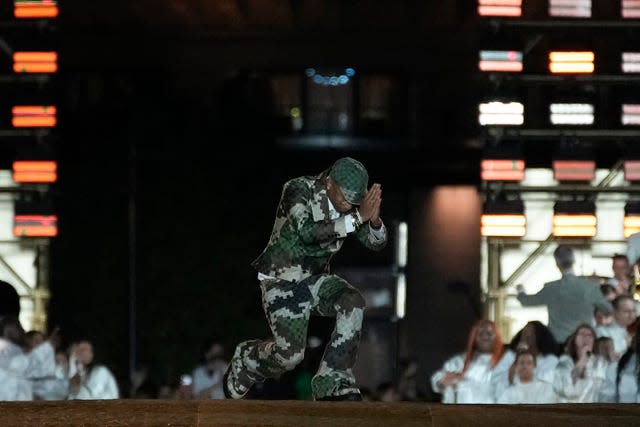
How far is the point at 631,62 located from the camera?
17328mm

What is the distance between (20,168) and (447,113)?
1380 centimetres

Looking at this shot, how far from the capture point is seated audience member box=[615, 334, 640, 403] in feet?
32.3

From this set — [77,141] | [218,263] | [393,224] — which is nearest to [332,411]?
[218,263]

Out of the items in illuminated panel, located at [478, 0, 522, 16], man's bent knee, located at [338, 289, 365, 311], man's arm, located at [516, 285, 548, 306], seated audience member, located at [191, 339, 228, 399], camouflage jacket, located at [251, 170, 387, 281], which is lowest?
seated audience member, located at [191, 339, 228, 399]

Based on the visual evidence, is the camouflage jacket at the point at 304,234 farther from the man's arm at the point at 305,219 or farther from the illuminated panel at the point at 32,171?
the illuminated panel at the point at 32,171

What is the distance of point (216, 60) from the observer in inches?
1185

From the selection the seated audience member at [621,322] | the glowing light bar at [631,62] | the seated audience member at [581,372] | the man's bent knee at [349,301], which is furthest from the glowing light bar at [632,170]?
the man's bent knee at [349,301]

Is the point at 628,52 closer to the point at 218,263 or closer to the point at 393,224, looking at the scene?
the point at 218,263

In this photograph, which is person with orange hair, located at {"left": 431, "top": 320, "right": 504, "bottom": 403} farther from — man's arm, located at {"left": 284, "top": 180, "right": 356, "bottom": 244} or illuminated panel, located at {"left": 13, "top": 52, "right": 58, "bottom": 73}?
illuminated panel, located at {"left": 13, "top": 52, "right": 58, "bottom": 73}

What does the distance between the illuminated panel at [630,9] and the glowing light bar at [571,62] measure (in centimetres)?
67

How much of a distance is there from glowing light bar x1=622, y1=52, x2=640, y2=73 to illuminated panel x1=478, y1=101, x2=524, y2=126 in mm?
1454

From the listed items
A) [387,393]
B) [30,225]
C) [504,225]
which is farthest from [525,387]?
[30,225]

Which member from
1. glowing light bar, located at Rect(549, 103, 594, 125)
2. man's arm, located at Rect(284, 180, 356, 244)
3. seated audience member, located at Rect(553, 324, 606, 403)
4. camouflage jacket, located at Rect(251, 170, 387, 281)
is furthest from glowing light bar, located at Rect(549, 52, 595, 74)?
man's arm, located at Rect(284, 180, 356, 244)

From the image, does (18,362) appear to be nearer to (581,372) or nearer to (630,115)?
(581,372)
